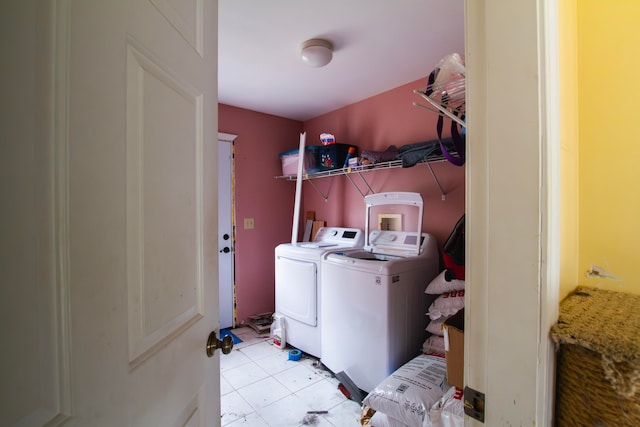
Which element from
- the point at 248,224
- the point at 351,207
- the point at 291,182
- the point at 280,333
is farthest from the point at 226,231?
the point at 351,207

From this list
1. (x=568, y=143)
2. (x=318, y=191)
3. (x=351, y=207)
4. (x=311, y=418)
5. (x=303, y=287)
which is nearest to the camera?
(x=568, y=143)

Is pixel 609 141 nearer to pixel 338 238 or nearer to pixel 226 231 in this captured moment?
pixel 338 238

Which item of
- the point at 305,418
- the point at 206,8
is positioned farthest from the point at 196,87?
the point at 305,418

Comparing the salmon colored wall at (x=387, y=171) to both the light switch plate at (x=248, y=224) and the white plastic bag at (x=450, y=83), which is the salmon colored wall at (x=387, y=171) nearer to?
the light switch plate at (x=248, y=224)

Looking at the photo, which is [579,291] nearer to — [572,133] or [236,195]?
[572,133]

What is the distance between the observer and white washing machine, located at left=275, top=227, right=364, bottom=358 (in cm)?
251

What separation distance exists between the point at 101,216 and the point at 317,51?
1874mm

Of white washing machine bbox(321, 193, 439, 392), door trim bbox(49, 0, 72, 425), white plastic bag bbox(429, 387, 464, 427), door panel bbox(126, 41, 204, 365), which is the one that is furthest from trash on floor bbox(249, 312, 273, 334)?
door trim bbox(49, 0, 72, 425)

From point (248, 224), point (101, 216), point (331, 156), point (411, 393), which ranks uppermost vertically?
point (331, 156)

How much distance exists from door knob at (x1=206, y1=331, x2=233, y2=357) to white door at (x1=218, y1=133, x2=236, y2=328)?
2430 millimetres

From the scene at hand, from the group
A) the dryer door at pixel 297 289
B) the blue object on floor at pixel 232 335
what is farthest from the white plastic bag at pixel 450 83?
the blue object on floor at pixel 232 335

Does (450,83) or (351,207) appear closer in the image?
(450,83)

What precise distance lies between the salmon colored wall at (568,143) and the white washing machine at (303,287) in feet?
6.02

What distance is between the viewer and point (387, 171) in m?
2.73
